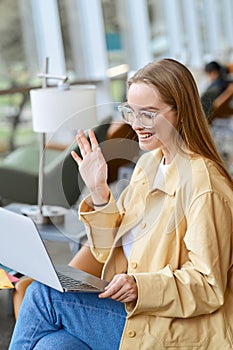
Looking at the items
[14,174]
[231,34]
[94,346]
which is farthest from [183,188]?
[231,34]

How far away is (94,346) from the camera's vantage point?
1.80 metres

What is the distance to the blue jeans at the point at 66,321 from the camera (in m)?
1.77

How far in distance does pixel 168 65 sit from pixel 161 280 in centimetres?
56

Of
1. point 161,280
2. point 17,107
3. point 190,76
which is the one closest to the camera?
point 161,280

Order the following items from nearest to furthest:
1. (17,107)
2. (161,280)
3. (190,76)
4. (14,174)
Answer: (161,280), (190,76), (14,174), (17,107)

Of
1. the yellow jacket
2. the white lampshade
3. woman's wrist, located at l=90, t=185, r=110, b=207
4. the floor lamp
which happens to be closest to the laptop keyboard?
the yellow jacket

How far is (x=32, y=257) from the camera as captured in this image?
5.72 feet

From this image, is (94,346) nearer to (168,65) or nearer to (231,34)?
(168,65)

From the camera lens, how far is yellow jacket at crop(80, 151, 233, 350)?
5.30 feet

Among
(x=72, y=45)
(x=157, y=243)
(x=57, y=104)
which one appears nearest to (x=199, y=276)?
(x=157, y=243)

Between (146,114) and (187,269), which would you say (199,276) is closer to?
(187,269)

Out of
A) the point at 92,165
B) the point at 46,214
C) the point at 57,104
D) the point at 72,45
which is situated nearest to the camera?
the point at 92,165

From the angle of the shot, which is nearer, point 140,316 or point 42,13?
point 140,316

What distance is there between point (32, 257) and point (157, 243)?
0.33 meters
